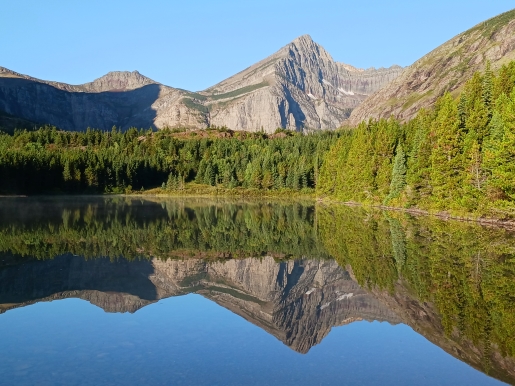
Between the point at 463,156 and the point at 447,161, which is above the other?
the point at 463,156

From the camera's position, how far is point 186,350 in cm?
1307

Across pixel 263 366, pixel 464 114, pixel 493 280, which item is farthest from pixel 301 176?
pixel 263 366

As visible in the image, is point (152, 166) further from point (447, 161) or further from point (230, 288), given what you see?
point (230, 288)

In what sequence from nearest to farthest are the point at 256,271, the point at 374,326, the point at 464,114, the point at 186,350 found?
1. the point at 186,350
2. the point at 374,326
3. the point at 256,271
4. the point at 464,114

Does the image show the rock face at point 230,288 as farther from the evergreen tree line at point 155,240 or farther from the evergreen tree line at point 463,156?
the evergreen tree line at point 463,156

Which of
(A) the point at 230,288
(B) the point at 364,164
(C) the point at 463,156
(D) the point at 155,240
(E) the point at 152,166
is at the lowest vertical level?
(E) the point at 152,166

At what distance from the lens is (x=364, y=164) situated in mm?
88188

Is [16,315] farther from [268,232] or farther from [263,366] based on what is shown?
[268,232]

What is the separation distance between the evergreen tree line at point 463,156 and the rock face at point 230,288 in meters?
26.0

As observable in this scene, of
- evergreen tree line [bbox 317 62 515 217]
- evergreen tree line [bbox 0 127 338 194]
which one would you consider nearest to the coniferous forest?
evergreen tree line [bbox 317 62 515 217]

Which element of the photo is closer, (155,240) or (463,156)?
(155,240)

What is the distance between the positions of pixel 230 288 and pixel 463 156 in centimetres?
4001

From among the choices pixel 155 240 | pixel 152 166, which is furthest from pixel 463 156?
pixel 152 166

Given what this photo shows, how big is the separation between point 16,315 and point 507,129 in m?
41.4
